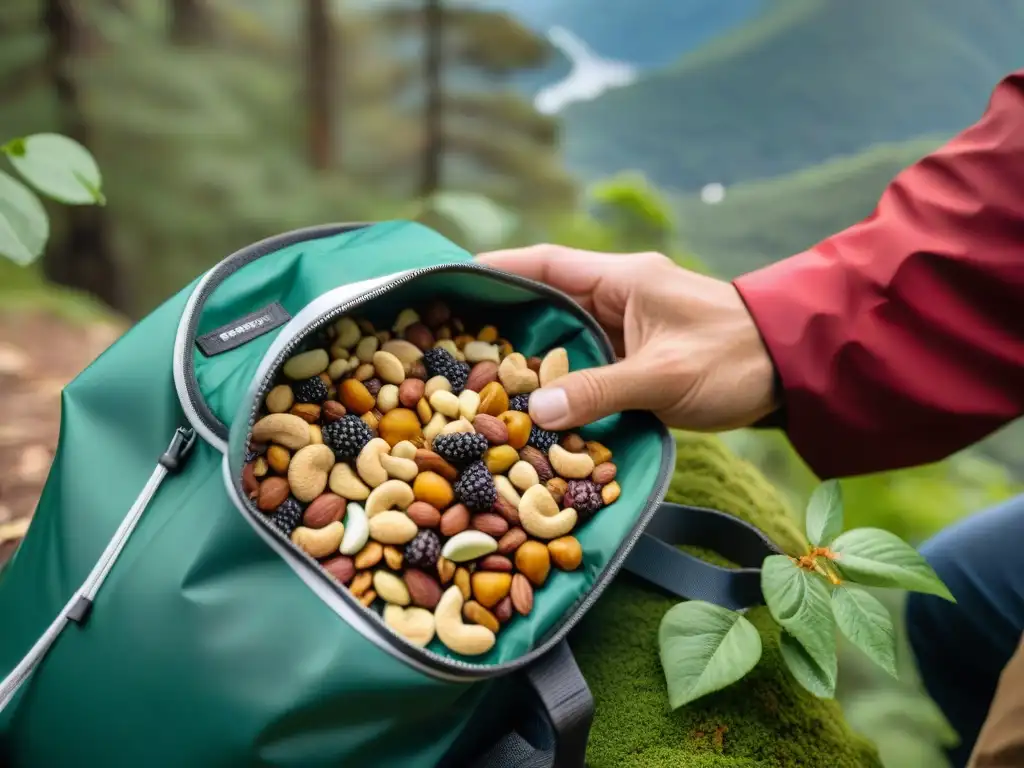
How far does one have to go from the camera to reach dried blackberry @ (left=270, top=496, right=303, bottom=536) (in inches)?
22.5

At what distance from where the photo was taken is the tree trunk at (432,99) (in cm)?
196

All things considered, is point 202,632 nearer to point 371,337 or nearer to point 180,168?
point 371,337

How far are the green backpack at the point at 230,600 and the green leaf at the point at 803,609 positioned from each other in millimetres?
135

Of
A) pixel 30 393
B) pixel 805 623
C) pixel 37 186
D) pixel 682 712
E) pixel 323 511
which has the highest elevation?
pixel 37 186

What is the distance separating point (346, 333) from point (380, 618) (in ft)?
0.85

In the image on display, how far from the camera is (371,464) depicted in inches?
24.1

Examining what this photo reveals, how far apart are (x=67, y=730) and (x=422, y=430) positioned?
1.17 feet

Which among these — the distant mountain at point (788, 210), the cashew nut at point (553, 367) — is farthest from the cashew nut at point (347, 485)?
the distant mountain at point (788, 210)

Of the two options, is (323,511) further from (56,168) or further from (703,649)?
(56,168)

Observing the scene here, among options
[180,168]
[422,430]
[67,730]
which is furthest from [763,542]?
[180,168]

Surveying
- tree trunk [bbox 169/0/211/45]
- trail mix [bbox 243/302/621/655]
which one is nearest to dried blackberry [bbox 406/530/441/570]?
trail mix [bbox 243/302/621/655]

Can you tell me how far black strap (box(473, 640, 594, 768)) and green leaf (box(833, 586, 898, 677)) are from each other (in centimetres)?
24

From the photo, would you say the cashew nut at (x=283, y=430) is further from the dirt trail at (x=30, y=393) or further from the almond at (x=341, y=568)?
the dirt trail at (x=30, y=393)

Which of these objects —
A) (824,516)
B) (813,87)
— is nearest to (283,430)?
(824,516)
